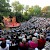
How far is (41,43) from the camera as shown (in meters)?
10.2

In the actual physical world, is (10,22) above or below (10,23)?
above

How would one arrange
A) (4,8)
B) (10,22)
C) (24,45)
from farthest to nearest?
1. (4,8)
2. (10,22)
3. (24,45)

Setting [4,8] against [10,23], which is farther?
[4,8]

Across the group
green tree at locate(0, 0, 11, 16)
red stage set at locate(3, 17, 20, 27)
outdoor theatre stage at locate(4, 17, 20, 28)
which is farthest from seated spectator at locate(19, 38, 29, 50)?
green tree at locate(0, 0, 11, 16)

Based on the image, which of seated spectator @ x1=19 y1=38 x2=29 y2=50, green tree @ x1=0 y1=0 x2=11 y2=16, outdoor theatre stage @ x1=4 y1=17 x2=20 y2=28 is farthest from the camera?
green tree @ x1=0 y1=0 x2=11 y2=16

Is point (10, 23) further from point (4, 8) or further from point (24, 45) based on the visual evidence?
point (24, 45)

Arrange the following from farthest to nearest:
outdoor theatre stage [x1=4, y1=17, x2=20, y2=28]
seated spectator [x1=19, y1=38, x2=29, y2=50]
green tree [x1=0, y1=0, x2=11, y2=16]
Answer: green tree [x1=0, y1=0, x2=11, y2=16] → outdoor theatre stage [x1=4, y1=17, x2=20, y2=28] → seated spectator [x1=19, y1=38, x2=29, y2=50]

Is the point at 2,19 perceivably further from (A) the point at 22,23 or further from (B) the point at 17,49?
(B) the point at 17,49

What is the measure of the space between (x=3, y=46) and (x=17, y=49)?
788 mm

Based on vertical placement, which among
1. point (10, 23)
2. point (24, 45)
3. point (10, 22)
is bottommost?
point (10, 23)

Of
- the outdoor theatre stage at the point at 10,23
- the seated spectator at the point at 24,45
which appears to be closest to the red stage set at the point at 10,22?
the outdoor theatre stage at the point at 10,23

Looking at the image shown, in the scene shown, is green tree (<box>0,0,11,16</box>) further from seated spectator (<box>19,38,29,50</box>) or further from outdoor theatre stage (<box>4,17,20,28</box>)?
seated spectator (<box>19,38,29,50</box>)

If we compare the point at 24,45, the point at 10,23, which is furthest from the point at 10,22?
the point at 24,45

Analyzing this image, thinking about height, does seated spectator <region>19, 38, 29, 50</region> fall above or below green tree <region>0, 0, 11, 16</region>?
above
